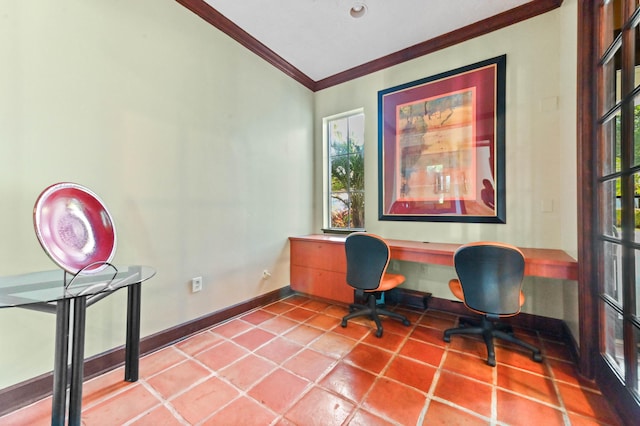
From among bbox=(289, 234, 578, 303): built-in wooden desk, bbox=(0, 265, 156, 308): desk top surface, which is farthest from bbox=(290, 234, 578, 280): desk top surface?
bbox=(0, 265, 156, 308): desk top surface

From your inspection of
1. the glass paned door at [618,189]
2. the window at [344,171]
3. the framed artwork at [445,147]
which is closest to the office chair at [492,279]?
the glass paned door at [618,189]

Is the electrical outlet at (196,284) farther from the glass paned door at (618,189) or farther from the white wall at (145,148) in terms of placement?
the glass paned door at (618,189)

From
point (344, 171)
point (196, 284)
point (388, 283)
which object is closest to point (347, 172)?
point (344, 171)

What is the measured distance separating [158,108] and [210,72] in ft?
2.22

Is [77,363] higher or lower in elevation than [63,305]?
lower

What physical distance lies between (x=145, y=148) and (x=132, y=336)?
4.41 ft

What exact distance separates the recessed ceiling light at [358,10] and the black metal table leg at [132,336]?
2893 mm

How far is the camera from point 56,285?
1.23 meters

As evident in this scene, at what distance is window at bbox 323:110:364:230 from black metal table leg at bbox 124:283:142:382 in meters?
2.50

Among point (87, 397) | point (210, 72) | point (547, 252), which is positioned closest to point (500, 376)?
point (547, 252)

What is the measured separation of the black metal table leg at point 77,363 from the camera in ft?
3.64

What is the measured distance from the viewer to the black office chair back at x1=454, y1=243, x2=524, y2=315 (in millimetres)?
1742

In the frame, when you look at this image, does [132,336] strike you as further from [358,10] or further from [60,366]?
[358,10]

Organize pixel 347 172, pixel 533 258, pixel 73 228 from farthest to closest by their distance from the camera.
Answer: pixel 347 172 → pixel 533 258 → pixel 73 228
